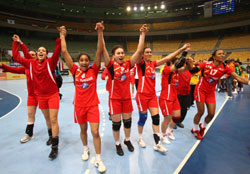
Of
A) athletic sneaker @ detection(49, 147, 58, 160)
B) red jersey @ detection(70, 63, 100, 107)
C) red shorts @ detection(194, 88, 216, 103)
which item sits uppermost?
red jersey @ detection(70, 63, 100, 107)

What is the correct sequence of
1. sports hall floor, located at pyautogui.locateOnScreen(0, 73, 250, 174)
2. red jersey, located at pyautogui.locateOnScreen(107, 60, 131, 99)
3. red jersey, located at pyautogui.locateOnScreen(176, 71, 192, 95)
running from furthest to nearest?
red jersey, located at pyautogui.locateOnScreen(176, 71, 192, 95) < red jersey, located at pyautogui.locateOnScreen(107, 60, 131, 99) < sports hall floor, located at pyautogui.locateOnScreen(0, 73, 250, 174)

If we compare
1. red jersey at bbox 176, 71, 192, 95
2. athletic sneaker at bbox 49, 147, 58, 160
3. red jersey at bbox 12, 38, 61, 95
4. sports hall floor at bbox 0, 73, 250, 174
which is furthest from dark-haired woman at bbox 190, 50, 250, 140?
athletic sneaker at bbox 49, 147, 58, 160

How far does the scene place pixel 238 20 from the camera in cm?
2505

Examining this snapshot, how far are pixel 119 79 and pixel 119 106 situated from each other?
533 millimetres

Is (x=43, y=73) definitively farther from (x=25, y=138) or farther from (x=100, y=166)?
(x=100, y=166)

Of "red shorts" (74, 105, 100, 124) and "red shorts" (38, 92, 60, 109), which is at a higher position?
"red shorts" (38, 92, 60, 109)

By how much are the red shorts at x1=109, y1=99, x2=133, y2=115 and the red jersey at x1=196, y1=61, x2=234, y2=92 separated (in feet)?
6.24

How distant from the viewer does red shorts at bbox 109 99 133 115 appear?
280cm

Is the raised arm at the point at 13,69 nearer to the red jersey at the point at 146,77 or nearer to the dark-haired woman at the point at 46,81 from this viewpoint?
the dark-haired woman at the point at 46,81

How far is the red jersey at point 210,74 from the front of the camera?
10.7ft

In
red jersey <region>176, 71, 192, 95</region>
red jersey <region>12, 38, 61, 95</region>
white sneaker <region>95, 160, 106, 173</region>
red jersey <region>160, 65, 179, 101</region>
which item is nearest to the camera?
white sneaker <region>95, 160, 106, 173</region>

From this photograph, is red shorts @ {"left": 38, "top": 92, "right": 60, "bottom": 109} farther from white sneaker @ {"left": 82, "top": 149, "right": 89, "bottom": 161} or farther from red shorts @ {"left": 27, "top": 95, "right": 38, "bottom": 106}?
white sneaker @ {"left": 82, "top": 149, "right": 89, "bottom": 161}

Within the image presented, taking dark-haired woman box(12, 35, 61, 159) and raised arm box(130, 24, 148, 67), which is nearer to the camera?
raised arm box(130, 24, 148, 67)

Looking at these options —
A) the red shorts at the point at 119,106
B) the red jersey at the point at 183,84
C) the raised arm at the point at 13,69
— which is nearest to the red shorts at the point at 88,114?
the red shorts at the point at 119,106
